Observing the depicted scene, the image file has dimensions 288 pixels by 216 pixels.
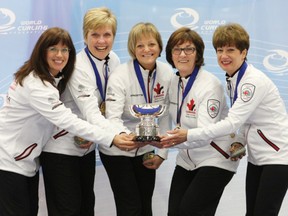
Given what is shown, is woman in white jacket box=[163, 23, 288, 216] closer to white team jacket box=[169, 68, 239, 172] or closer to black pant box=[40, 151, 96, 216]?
white team jacket box=[169, 68, 239, 172]

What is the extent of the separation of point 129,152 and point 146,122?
302 mm

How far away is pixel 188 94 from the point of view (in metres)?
3.11

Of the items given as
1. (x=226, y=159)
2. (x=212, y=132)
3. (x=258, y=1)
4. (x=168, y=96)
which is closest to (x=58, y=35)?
(x=168, y=96)

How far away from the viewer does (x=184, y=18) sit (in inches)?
211

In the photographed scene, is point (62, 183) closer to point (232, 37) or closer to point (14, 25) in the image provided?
point (232, 37)

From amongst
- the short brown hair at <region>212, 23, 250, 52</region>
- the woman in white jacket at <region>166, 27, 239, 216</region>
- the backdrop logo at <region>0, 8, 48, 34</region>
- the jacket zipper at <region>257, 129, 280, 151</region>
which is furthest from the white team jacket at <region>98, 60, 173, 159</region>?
the backdrop logo at <region>0, 8, 48, 34</region>

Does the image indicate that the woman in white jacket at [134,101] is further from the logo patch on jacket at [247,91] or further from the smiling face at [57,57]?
the logo patch on jacket at [247,91]

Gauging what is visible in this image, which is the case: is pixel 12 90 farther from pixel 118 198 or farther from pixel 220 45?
pixel 220 45

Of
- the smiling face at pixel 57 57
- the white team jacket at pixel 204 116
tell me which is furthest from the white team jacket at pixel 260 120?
the smiling face at pixel 57 57

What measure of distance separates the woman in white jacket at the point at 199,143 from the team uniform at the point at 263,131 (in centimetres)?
14

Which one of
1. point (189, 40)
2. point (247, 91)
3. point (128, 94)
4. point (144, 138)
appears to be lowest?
point (144, 138)

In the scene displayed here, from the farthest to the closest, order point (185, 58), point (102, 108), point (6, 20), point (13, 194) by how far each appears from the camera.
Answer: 1. point (6, 20)
2. point (102, 108)
3. point (185, 58)
4. point (13, 194)

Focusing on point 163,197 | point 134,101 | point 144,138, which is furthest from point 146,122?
point 163,197

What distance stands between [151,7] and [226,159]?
8.76 ft
